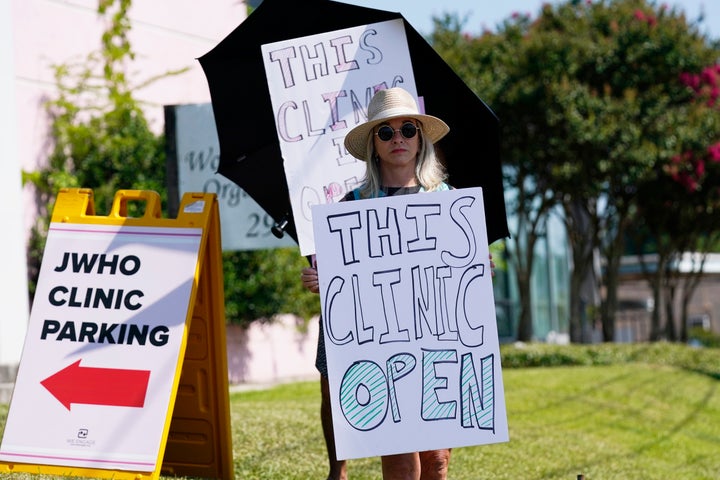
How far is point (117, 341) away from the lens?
469 centimetres

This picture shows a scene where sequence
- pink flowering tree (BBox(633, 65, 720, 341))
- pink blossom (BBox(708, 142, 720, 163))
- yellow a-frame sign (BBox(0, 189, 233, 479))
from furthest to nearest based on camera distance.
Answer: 1. pink blossom (BBox(708, 142, 720, 163))
2. pink flowering tree (BBox(633, 65, 720, 341))
3. yellow a-frame sign (BBox(0, 189, 233, 479))

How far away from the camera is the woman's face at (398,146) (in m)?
4.29

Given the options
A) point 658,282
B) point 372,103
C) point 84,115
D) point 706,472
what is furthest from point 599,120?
A: point 372,103

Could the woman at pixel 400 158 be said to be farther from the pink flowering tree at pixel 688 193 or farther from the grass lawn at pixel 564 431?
the pink flowering tree at pixel 688 193

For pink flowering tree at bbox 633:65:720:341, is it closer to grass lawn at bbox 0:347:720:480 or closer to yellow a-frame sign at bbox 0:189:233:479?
grass lawn at bbox 0:347:720:480

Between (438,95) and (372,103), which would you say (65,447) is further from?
(438,95)

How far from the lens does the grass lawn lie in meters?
6.61

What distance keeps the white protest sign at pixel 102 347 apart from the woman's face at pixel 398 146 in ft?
3.38

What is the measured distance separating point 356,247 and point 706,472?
5.09 metres

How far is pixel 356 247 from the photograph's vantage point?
4105 millimetres

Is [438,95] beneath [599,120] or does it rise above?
beneath

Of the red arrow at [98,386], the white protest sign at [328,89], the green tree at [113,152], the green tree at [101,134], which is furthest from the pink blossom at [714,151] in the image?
the red arrow at [98,386]

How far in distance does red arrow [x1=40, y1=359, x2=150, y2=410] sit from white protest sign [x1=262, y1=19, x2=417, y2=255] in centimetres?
119

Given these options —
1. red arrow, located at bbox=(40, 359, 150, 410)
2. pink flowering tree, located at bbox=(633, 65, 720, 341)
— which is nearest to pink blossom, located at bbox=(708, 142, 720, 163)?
pink flowering tree, located at bbox=(633, 65, 720, 341)
